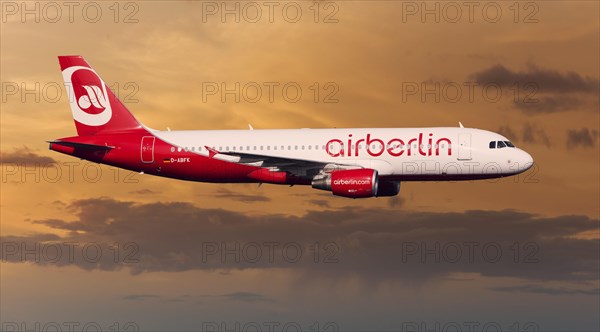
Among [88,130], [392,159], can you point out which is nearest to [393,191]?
[392,159]

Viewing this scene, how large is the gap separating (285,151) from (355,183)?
5638 millimetres

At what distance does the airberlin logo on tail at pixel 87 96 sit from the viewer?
58.3 meters

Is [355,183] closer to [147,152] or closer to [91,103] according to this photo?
[147,152]

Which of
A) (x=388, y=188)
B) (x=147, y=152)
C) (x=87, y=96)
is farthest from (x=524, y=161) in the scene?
(x=87, y=96)

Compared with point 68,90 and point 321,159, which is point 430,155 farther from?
point 68,90

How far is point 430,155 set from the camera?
168 feet

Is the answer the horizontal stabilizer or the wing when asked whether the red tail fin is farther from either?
the wing

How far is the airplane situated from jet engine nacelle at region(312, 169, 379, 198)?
0.18 feet

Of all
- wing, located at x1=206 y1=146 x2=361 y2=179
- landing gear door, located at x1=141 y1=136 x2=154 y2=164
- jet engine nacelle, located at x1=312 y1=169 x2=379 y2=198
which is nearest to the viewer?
jet engine nacelle, located at x1=312 y1=169 x2=379 y2=198

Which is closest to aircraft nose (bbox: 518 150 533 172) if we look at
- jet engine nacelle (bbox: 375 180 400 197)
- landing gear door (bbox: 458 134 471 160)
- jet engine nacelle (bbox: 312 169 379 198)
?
landing gear door (bbox: 458 134 471 160)

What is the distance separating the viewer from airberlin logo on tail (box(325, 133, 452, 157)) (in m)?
51.2

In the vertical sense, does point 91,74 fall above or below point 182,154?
above

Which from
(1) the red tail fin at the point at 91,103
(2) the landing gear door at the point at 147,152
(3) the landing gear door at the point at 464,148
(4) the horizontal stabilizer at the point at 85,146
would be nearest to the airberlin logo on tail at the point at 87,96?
(1) the red tail fin at the point at 91,103

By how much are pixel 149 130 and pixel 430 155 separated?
59.3 ft
